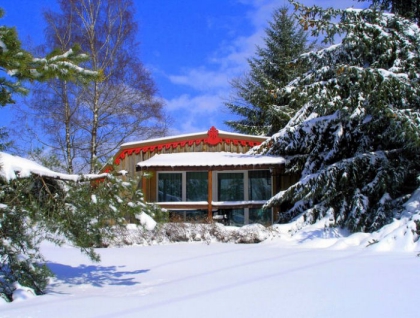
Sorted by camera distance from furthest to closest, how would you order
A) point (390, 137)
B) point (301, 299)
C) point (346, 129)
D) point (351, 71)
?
1. point (346, 129)
2. point (390, 137)
3. point (351, 71)
4. point (301, 299)

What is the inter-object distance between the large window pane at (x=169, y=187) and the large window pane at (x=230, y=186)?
50.6 inches

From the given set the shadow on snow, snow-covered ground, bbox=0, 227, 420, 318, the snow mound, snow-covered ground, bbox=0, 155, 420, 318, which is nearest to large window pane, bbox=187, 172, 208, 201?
snow-covered ground, bbox=0, 155, 420, 318

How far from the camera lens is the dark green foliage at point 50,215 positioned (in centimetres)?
462

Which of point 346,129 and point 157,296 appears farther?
point 346,129

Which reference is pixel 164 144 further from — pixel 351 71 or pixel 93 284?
pixel 93 284

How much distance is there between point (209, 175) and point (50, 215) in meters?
7.65

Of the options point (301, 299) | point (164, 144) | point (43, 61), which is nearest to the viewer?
point (301, 299)

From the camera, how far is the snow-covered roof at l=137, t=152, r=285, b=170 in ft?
39.5

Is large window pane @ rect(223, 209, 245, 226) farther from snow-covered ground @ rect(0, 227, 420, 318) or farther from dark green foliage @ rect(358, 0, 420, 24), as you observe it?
dark green foliage @ rect(358, 0, 420, 24)

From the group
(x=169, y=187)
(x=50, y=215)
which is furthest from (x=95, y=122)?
(x=50, y=215)

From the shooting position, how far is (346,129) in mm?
10984

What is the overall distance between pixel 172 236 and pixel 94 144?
473 inches

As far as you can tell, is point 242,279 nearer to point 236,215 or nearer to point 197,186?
point 236,215

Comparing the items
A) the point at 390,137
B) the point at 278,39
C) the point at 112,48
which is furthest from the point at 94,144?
the point at 390,137
